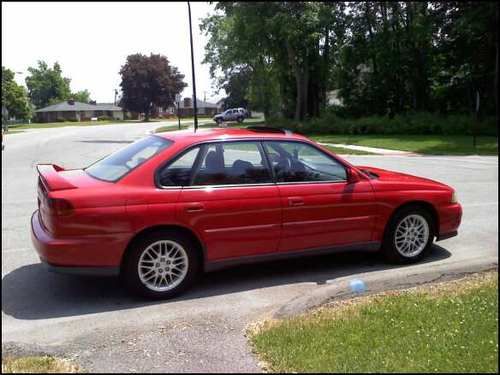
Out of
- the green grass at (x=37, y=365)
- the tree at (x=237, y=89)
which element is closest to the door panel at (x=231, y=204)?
the green grass at (x=37, y=365)

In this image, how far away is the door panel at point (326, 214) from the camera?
4.89 metres

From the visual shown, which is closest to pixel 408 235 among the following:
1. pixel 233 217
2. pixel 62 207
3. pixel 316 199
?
pixel 316 199

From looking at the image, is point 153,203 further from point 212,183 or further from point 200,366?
point 200,366

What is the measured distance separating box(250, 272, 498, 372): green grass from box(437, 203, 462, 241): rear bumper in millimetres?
1292

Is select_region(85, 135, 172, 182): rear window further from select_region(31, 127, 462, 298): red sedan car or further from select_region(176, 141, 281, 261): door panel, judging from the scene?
select_region(176, 141, 281, 261): door panel

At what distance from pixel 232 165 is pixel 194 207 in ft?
2.10

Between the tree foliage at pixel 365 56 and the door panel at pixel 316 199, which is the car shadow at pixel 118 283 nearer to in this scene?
the door panel at pixel 316 199

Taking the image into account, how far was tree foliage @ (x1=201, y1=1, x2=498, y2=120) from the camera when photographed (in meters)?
29.1

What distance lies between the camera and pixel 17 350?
3.51 meters

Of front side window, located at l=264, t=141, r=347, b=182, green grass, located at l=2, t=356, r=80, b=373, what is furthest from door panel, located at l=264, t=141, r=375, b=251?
green grass, located at l=2, t=356, r=80, b=373

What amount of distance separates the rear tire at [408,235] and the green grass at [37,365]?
3400 millimetres

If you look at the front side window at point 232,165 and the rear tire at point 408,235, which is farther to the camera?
the rear tire at point 408,235

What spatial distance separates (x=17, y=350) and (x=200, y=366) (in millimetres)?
1282

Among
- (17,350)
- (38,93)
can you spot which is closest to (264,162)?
(17,350)
